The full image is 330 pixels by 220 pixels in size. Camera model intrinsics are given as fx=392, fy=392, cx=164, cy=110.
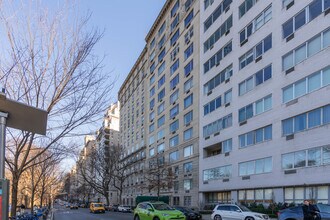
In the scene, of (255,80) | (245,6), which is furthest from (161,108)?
(255,80)

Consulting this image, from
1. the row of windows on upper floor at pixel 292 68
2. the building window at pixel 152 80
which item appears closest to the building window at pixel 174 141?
the building window at pixel 152 80

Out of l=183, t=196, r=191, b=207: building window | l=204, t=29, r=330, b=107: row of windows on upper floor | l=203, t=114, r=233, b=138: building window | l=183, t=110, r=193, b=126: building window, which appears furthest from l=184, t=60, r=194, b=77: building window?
l=183, t=196, r=191, b=207: building window

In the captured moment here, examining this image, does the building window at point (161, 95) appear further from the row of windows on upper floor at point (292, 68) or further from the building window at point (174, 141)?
the row of windows on upper floor at point (292, 68)

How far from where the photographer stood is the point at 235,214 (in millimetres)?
27766

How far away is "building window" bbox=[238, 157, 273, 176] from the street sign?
109ft

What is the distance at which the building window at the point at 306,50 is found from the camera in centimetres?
3009

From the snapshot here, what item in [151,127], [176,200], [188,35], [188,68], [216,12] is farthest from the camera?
[151,127]

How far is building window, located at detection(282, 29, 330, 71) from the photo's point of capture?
30.1 meters

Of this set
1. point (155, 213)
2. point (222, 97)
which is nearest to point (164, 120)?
point (222, 97)

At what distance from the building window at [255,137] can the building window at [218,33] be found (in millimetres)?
13557

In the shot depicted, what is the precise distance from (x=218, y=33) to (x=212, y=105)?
9.21 metres

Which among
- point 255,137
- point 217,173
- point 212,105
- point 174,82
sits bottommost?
point 217,173

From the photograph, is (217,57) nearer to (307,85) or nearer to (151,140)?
(307,85)

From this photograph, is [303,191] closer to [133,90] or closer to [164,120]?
[164,120]
